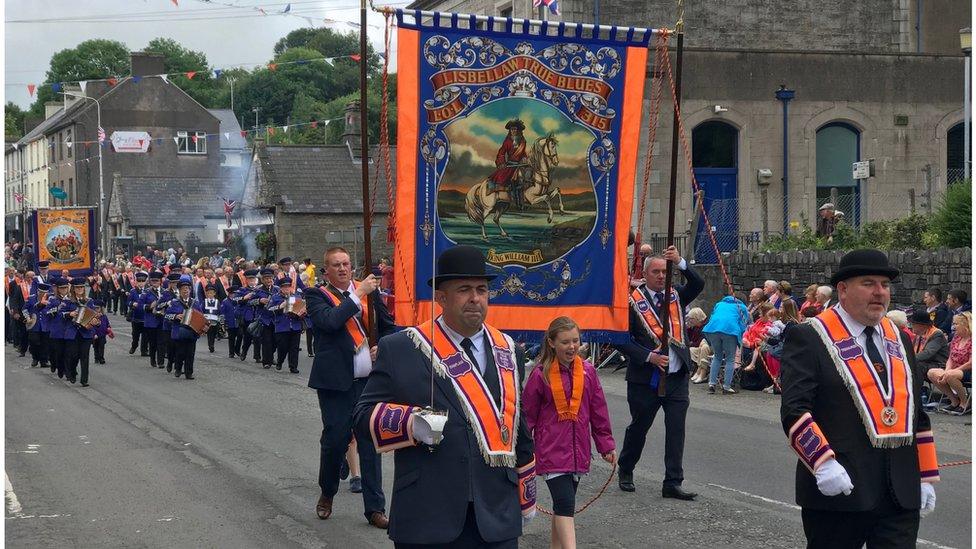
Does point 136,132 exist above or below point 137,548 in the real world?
above

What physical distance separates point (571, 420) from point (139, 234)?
59397 mm

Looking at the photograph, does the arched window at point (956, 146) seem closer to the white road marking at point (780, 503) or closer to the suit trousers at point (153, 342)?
the suit trousers at point (153, 342)

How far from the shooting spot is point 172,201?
6675 cm

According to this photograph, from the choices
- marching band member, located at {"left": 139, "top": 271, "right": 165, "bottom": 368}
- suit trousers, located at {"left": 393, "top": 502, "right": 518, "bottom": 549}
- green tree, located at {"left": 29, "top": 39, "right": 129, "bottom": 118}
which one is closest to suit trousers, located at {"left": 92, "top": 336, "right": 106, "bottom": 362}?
marching band member, located at {"left": 139, "top": 271, "right": 165, "bottom": 368}

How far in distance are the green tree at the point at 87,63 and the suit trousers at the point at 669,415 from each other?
90.0 meters

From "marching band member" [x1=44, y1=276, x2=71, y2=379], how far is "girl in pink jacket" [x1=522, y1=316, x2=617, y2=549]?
1487cm

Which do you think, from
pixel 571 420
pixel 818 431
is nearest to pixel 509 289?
pixel 571 420

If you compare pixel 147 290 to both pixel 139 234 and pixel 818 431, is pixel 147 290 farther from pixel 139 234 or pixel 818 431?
pixel 139 234

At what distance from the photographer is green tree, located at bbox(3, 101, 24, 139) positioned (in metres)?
103

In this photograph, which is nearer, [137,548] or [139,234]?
[137,548]

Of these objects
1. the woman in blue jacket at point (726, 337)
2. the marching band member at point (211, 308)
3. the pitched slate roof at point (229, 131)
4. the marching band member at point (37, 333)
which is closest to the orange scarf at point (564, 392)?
the woman in blue jacket at point (726, 337)

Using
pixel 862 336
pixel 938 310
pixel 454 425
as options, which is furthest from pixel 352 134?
pixel 454 425

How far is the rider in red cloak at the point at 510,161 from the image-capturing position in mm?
8703

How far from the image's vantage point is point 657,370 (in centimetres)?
959
